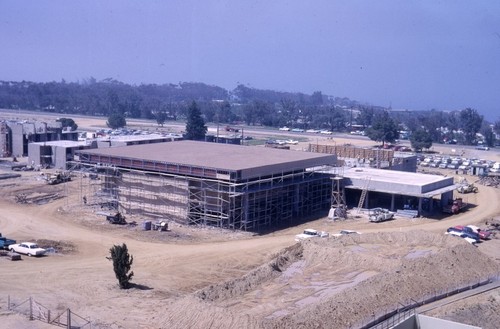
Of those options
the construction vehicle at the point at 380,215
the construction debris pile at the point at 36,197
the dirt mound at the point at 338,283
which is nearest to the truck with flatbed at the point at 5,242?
the construction debris pile at the point at 36,197

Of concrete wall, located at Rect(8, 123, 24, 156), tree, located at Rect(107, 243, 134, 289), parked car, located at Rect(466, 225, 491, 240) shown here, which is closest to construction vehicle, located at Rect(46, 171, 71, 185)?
concrete wall, located at Rect(8, 123, 24, 156)

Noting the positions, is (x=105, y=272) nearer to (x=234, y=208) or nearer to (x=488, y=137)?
(x=234, y=208)

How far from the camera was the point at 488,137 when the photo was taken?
213ft

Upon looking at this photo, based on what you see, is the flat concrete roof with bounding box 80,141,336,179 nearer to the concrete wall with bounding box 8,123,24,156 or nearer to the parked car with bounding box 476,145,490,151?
the concrete wall with bounding box 8,123,24,156

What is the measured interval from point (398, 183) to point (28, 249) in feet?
49.0

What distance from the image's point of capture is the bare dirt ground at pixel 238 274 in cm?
1387

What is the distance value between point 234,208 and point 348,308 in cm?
947

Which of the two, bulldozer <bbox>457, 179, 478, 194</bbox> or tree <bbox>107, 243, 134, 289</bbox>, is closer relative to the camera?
tree <bbox>107, 243, 134, 289</bbox>

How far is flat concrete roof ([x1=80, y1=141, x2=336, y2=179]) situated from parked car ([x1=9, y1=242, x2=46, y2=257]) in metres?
6.21

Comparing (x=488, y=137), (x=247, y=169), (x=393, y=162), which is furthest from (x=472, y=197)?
(x=488, y=137)

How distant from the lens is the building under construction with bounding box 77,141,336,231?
918 inches

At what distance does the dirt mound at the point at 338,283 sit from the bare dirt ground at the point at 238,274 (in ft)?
0.10

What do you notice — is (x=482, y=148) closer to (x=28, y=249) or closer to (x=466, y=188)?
(x=466, y=188)

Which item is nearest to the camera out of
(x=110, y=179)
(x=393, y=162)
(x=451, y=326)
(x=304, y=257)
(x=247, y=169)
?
(x=451, y=326)
